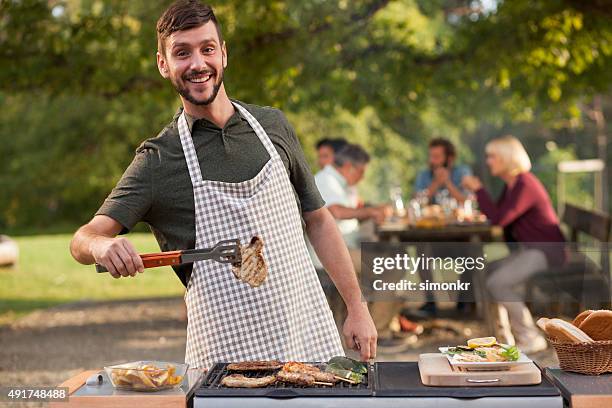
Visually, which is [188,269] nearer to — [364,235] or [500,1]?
[364,235]

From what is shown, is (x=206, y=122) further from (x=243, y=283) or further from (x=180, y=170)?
(x=243, y=283)

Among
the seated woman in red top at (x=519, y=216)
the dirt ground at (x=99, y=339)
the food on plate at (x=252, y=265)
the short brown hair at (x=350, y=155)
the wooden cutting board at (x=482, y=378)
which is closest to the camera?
the wooden cutting board at (x=482, y=378)

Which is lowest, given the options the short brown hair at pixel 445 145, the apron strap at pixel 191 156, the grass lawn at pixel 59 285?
the grass lawn at pixel 59 285

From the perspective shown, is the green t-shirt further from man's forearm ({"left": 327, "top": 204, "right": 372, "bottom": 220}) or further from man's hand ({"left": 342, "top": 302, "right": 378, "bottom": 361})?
man's forearm ({"left": 327, "top": 204, "right": 372, "bottom": 220})

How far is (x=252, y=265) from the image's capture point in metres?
A: 3.27

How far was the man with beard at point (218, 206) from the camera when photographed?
11.1ft

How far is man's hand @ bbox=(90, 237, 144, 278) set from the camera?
2881 millimetres

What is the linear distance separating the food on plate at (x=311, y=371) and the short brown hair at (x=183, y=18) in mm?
1088

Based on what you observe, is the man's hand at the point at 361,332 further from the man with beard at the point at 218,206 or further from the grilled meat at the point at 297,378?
the grilled meat at the point at 297,378

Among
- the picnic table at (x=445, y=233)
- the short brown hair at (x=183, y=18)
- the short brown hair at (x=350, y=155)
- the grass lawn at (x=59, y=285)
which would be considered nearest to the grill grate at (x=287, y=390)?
the short brown hair at (x=183, y=18)

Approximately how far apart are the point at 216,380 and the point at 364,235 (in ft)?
20.9

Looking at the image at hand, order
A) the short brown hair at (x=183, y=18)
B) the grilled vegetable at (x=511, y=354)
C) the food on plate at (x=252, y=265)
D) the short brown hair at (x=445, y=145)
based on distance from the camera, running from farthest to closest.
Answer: the short brown hair at (x=445, y=145) < the short brown hair at (x=183, y=18) < the food on plate at (x=252, y=265) < the grilled vegetable at (x=511, y=354)

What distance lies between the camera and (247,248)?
3.28 m

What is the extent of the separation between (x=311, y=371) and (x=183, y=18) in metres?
1.17
